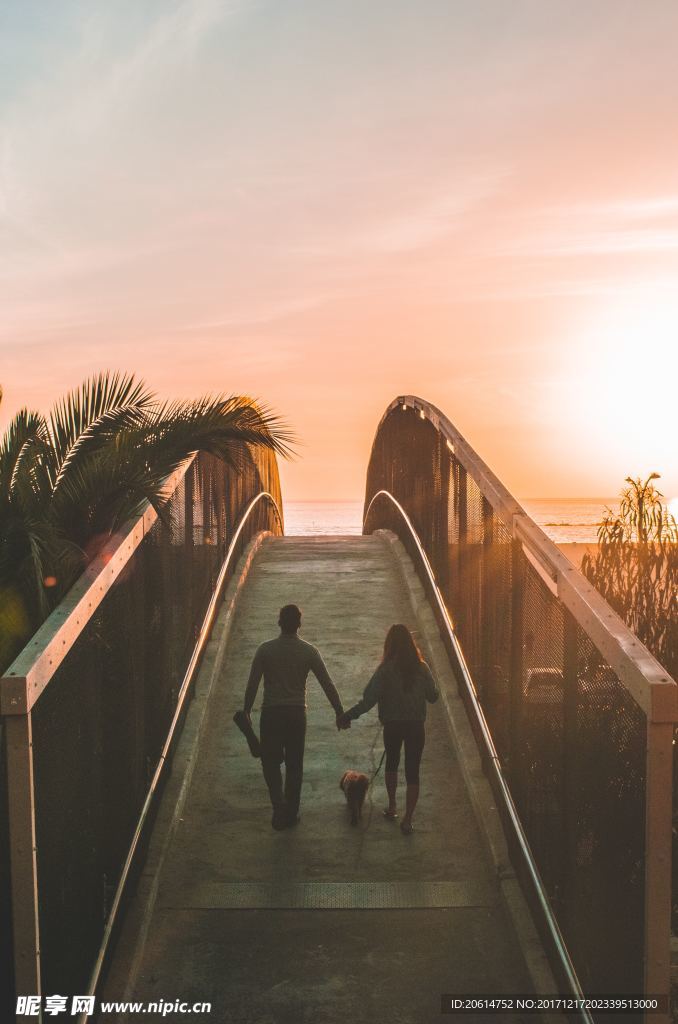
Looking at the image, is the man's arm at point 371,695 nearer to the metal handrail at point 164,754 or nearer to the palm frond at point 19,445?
the metal handrail at point 164,754

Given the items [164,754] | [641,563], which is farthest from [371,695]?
[641,563]

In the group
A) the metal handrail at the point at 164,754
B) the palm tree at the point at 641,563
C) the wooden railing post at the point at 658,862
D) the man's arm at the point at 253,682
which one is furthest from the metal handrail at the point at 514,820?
the palm tree at the point at 641,563

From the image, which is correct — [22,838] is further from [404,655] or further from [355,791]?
[404,655]

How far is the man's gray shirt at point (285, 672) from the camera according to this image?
764cm

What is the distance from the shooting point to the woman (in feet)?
24.8

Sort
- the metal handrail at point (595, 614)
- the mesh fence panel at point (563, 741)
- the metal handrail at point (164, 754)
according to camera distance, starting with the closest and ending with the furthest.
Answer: the metal handrail at point (595, 614)
the mesh fence panel at point (563, 741)
the metal handrail at point (164, 754)

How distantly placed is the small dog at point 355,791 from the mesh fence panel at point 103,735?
131 centimetres

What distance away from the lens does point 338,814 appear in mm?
7695

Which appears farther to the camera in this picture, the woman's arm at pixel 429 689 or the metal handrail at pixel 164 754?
the woman's arm at pixel 429 689

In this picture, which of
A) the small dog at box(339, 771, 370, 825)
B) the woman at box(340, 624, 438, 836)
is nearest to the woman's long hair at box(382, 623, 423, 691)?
the woman at box(340, 624, 438, 836)

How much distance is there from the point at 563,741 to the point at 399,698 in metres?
2.54

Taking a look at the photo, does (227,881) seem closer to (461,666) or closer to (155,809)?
(155,809)

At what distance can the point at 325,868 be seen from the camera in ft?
22.4

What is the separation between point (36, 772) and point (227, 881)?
2893mm
